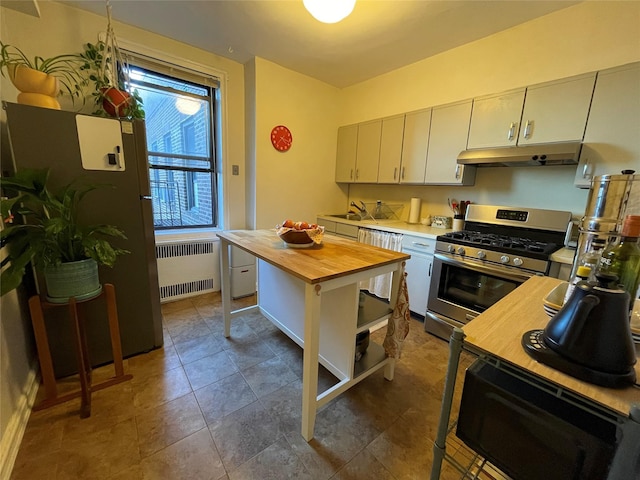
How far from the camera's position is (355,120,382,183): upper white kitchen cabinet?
10.3 feet

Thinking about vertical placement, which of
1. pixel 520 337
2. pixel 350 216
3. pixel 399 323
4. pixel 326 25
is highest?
pixel 326 25

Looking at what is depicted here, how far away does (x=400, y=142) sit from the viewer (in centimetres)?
291

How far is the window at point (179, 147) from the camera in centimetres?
265

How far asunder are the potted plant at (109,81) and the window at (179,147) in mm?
223

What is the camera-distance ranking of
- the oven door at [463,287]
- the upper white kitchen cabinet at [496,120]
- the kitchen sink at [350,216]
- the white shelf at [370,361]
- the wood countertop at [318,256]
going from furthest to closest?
the kitchen sink at [350,216] → the upper white kitchen cabinet at [496,120] → the oven door at [463,287] → the white shelf at [370,361] → the wood countertop at [318,256]

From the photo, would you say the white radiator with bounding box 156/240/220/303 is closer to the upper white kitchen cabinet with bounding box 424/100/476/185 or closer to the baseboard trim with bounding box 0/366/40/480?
the baseboard trim with bounding box 0/366/40/480

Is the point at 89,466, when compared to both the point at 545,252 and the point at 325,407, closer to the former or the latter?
the point at 325,407

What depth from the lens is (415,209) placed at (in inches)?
119

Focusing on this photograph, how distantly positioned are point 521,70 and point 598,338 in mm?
2474

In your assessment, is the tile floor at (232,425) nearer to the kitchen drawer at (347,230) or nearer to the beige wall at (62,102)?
the beige wall at (62,102)

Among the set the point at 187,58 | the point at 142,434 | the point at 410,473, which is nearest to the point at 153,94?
the point at 187,58

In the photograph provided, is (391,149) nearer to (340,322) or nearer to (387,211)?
(387,211)

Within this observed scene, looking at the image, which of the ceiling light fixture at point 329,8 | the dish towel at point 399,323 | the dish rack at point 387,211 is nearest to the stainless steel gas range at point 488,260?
the dish towel at point 399,323

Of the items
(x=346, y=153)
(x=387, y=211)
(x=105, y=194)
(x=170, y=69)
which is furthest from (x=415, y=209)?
(x=170, y=69)
